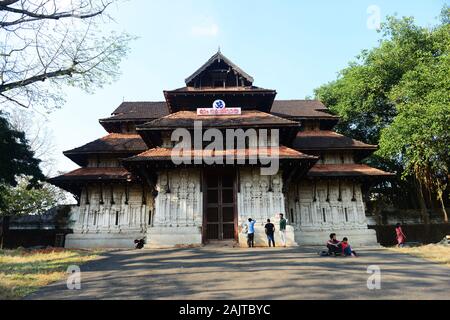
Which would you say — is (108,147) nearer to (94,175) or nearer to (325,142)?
(94,175)

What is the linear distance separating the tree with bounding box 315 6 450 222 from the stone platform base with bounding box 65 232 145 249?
18461mm

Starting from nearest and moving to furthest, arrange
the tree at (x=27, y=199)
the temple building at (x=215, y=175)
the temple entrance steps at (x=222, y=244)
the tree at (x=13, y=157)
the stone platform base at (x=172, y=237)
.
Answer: the temple entrance steps at (x=222, y=244) < the stone platform base at (x=172, y=237) < the temple building at (x=215, y=175) < the tree at (x=13, y=157) < the tree at (x=27, y=199)

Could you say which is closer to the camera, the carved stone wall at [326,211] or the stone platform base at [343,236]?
the stone platform base at [343,236]

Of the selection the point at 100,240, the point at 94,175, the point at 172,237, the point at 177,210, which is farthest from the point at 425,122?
the point at 100,240

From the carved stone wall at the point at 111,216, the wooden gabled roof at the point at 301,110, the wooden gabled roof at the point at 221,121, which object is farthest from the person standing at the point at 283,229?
the wooden gabled roof at the point at 301,110

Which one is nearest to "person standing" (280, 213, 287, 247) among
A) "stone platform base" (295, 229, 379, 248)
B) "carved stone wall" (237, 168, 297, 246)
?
"carved stone wall" (237, 168, 297, 246)

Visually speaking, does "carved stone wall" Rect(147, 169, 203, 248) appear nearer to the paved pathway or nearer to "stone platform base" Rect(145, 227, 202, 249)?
"stone platform base" Rect(145, 227, 202, 249)

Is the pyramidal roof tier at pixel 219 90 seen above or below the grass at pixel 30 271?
above

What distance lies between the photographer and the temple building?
60.5 feet

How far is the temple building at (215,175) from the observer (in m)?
18.5

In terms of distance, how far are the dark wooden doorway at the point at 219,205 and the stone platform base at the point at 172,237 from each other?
35.1 inches

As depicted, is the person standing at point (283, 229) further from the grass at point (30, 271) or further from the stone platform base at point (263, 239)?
the grass at point (30, 271)
